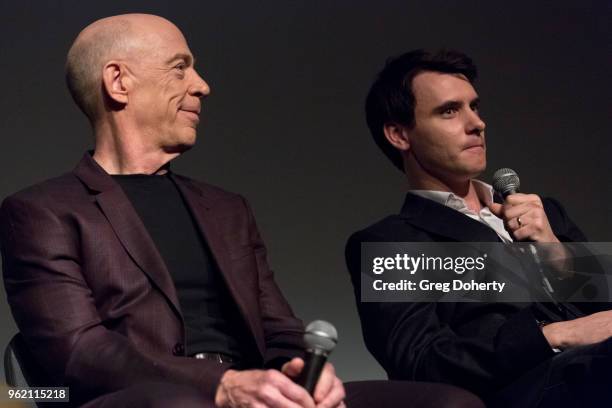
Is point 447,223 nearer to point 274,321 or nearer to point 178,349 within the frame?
point 274,321

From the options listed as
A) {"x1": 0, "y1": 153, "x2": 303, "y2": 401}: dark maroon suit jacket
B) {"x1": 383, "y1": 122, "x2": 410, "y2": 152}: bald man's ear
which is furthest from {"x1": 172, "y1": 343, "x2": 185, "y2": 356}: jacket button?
{"x1": 383, "y1": 122, "x2": 410, "y2": 152}: bald man's ear

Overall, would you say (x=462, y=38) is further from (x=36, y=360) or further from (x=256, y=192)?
(x=36, y=360)

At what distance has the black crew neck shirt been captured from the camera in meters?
2.12

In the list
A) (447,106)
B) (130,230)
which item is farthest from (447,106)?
(130,230)

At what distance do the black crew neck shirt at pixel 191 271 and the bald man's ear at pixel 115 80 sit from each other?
0.61 ft

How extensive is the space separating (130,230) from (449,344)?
785mm

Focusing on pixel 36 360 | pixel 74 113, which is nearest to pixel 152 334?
pixel 36 360

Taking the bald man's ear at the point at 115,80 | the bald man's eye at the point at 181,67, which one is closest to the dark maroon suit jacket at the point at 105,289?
the bald man's ear at the point at 115,80

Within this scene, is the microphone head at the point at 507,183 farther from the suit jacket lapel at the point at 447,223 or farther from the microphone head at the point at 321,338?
the microphone head at the point at 321,338

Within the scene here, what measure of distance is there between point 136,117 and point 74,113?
0.92m

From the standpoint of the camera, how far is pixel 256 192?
3301 mm

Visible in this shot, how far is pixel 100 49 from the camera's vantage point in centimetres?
230

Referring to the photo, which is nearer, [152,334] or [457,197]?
[152,334]

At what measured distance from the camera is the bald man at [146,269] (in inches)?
71.7
